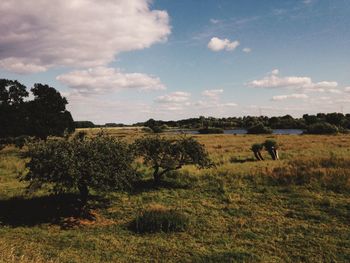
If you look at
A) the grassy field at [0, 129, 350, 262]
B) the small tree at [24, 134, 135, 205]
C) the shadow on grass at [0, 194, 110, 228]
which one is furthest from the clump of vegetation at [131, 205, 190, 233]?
the shadow on grass at [0, 194, 110, 228]

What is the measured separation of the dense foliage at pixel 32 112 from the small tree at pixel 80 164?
29.8 m

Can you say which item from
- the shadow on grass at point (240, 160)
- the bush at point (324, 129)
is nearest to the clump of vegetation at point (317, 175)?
the shadow on grass at point (240, 160)

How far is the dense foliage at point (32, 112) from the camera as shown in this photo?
41938 millimetres

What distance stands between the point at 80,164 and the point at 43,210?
13.2 ft

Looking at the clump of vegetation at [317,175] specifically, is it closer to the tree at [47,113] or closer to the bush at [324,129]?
the tree at [47,113]

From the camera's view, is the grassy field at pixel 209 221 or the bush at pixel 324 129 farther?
the bush at pixel 324 129

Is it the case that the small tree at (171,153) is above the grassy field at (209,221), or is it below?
above

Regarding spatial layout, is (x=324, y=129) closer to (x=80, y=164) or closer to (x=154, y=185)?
(x=154, y=185)

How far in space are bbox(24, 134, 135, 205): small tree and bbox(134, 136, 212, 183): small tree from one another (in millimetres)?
4600

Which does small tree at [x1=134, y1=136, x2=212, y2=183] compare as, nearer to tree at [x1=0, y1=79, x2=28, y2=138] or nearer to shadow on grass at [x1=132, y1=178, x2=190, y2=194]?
shadow on grass at [x1=132, y1=178, x2=190, y2=194]

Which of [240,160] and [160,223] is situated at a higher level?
[240,160]

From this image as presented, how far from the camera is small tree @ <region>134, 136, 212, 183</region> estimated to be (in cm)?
2141

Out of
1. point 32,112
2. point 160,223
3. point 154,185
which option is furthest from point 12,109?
point 160,223

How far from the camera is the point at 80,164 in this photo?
14.6 meters
